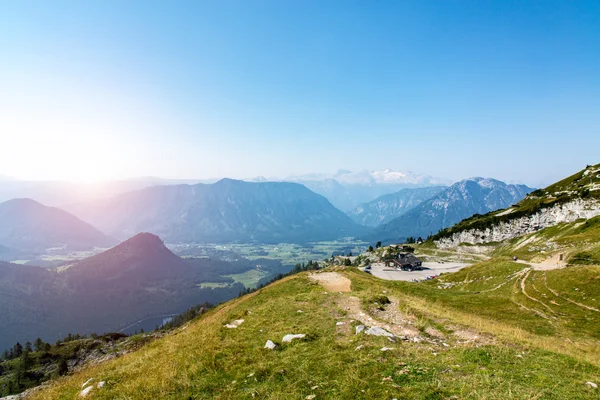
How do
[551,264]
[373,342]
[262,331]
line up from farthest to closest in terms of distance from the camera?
[551,264] → [262,331] → [373,342]

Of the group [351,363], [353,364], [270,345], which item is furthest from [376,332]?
[270,345]

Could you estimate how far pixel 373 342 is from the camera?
16.4m

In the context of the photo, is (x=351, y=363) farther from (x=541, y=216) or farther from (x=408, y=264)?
(x=541, y=216)

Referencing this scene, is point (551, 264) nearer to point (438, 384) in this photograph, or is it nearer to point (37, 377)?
point (438, 384)

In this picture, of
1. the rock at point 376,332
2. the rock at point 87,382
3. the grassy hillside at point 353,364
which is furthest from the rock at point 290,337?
the rock at point 87,382

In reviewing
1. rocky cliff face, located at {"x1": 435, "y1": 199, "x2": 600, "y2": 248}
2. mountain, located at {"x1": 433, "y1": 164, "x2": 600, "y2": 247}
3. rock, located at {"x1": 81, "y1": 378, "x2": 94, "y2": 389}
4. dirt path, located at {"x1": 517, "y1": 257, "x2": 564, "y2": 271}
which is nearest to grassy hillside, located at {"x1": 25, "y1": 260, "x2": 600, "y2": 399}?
rock, located at {"x1": 81, "y1": 378, "x2": 94, "y2": 389}

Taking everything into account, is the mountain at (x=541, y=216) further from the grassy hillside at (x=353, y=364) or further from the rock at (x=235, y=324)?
the rock at (x=235, y=324)

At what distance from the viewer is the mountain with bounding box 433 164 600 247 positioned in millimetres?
124725

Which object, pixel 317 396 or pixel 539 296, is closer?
pixel 317 396

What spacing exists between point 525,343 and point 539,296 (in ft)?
101

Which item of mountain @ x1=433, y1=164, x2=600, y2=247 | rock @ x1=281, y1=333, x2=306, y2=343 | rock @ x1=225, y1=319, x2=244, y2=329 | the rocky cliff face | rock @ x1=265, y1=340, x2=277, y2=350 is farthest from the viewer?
mountain @ x1=433, y1=164, x2=600, y2=247

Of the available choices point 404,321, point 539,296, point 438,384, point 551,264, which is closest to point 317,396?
point 438,384

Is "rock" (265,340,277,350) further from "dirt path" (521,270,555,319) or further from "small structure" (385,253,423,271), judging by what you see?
"small structure" (385,253,423,271)

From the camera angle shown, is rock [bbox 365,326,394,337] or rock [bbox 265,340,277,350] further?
rock [bbox 365,326,394,337]
